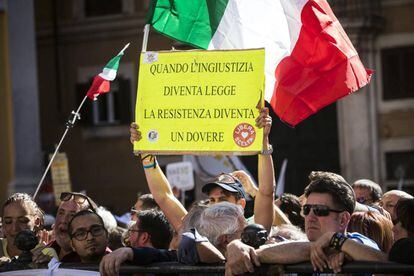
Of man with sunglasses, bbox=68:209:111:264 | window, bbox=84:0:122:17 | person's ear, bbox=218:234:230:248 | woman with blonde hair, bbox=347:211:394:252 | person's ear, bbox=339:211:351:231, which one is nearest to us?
person's ear, bbox=339:211:351:231

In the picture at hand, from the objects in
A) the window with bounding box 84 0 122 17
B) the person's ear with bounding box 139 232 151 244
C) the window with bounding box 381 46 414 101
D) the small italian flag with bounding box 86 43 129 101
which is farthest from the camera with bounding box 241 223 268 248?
the window with bounding box 84 0 122 17

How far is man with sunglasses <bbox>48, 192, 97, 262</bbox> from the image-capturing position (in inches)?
271

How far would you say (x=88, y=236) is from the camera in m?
5.81

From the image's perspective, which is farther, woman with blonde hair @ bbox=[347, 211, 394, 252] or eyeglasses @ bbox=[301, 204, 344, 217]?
woman with blonde hair @ bbox=[347, 211, 394, 252]

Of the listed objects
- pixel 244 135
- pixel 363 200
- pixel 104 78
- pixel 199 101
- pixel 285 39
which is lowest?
pixel 363 200

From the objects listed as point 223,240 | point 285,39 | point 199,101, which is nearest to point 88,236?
point 223,240

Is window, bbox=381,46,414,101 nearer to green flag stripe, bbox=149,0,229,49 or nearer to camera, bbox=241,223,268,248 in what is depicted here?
green flag stripe, bbox=149,0,229,49

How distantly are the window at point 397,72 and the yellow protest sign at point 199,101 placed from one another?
15.2 meters

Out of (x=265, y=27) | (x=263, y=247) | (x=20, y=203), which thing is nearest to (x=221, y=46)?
(x=265, y=27)

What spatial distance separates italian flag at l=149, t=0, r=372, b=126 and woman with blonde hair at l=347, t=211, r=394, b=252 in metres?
0.78

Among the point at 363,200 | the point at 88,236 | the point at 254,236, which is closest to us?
the point at 254,236

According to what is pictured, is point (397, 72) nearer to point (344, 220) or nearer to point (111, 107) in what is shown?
point (111, 107)

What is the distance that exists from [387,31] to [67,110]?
23.6 ft

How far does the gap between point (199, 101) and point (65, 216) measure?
1535mm
